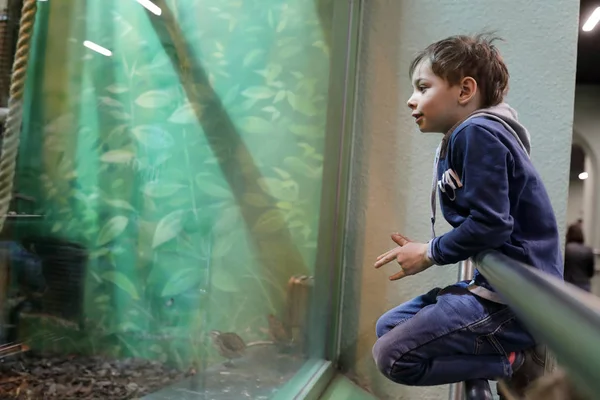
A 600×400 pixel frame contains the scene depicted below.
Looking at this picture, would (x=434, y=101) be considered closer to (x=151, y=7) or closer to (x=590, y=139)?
(x=151, y=7)

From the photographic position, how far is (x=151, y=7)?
144 centimetres

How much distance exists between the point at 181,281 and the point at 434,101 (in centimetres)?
98

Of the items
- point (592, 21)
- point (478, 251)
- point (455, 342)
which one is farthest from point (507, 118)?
point (592, 21)

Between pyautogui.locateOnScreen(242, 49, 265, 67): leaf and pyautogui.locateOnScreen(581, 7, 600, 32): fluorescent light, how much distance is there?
2.46m

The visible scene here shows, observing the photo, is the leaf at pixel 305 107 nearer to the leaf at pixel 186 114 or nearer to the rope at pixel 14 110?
the leaf at pixel 186 114

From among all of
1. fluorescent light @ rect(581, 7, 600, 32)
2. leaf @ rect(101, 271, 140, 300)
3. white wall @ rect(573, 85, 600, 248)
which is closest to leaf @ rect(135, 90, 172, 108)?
leaf @ rect(101, 271, 140, 300)

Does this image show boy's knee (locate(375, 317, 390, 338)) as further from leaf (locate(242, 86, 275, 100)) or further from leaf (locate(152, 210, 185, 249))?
leaf (locate(242, 86, 275, 100))

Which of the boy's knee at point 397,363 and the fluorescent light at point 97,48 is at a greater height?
the fluorescent light at point 97,48

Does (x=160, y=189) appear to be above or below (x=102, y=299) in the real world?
above

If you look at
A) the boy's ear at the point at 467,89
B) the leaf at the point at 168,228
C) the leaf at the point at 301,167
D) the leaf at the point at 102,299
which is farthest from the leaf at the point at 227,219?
the boy's ear at the point at 467,89

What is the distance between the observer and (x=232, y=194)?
162 centimetres

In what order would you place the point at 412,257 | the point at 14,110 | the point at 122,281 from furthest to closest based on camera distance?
the point at 122,281 → the point at 14,110 → the point at 412,257

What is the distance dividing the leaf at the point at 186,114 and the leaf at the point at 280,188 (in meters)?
0.30

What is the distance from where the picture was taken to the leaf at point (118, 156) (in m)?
1.38
